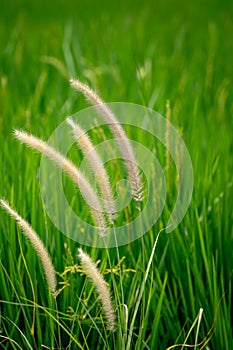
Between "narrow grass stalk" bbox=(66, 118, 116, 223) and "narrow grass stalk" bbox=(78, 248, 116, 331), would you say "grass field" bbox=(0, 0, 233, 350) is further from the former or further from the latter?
"narrow grass stalk" bbox=(66, 118, 116, 223)

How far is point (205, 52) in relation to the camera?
3.28 m

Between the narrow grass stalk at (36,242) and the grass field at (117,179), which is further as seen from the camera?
the grass field at (117,179)

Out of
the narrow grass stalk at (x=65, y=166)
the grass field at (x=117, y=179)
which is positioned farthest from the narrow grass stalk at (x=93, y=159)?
the grass field at (x=117, y=179)

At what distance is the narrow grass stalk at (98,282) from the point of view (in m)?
0.86

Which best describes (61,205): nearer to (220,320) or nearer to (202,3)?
(220,320)

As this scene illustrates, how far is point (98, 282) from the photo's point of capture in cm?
89

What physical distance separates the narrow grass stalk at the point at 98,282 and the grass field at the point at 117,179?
23mm

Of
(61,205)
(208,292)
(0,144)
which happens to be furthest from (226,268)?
(0,144)

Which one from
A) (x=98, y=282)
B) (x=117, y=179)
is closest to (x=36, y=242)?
(x=98, y=282)

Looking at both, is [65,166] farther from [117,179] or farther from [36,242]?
[117,179]

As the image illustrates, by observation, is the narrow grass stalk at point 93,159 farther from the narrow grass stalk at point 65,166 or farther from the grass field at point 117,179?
the grass field at point 117,179

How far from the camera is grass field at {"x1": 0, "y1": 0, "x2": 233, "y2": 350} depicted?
1.18 metres

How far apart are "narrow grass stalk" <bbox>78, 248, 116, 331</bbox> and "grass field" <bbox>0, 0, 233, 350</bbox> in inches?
0.9

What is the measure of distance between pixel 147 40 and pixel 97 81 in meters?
1.06
